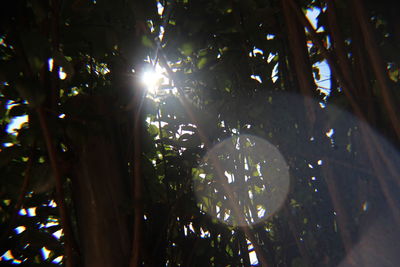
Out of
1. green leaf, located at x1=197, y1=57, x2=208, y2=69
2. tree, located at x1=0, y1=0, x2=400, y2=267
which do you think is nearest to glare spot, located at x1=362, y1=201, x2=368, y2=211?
tree, located at x1=0, y1=0, x2=400, y2=267

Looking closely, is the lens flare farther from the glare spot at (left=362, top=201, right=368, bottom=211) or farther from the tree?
the glare spot at (left=362, top=201, right=368, bottom=211)

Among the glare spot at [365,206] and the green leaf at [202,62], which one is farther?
the green leaf at [202,62]

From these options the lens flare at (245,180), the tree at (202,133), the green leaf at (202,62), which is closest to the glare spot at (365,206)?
the tree at (202,133)

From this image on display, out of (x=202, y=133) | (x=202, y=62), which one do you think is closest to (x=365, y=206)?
(x=202, y=133)

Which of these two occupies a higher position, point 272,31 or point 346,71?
point 272,31

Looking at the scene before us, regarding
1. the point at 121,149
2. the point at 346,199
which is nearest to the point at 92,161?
the point at 121,149

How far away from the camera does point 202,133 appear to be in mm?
765

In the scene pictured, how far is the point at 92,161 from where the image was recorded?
2.76ft

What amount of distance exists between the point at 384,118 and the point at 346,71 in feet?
0.49

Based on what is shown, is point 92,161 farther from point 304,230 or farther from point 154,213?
point 304,230

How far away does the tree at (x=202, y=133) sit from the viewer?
0.78 metres

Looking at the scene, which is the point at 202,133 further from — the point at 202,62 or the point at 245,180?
the point at 245,180

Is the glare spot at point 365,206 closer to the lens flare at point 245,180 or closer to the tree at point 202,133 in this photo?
the tree at point 202,133

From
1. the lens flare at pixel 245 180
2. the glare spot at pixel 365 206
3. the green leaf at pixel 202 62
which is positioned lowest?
the glare spot at pixel 365 206
